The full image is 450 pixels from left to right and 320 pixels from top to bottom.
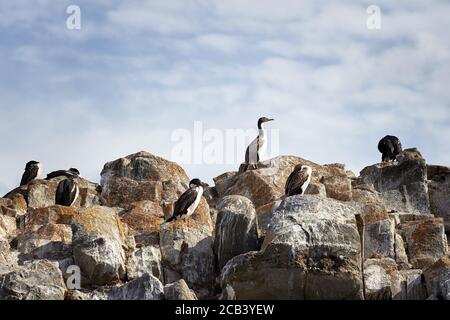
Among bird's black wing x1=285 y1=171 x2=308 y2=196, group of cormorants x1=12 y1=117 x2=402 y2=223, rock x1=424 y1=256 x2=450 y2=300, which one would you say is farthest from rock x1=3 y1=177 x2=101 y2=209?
rock x1=424 y1=256 x2=450 y2=300

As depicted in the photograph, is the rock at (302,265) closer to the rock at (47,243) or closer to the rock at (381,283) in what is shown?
the rock at (381,283)

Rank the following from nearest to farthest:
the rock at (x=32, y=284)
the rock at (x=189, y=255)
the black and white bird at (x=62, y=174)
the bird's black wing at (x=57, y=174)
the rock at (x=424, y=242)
Result: 1. the rock at (x=32, y=284)
2. the rock at (x=189, y=255)
3. the rock at (x=424, y=242)
4. the black and white bird at (x=62, y=174)
5. the bird's black wing at (x=57, y=174)

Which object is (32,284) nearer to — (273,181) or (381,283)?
(381,283)

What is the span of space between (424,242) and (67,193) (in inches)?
408

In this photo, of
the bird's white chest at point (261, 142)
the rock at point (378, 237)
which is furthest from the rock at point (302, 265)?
the bird's white chest at point (261, 142)

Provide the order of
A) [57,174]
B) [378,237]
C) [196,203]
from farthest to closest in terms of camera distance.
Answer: [57,174] → [196,203] → [378,237]

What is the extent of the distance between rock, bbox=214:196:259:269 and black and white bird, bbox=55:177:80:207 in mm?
6911

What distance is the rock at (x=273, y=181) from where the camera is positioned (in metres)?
33.8

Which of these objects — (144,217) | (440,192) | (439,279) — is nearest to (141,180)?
(144,217)

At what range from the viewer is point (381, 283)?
85.8 feet

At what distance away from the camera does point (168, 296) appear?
24312 millimetres

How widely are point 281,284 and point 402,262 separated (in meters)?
4.81

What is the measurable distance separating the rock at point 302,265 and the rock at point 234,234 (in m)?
1.65

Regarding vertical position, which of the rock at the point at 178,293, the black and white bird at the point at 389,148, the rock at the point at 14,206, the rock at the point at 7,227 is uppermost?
the black and white bird at the point at 389,148
